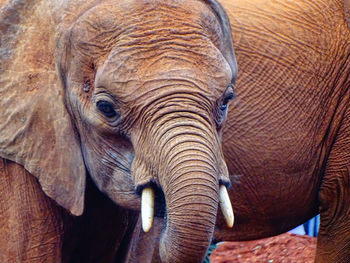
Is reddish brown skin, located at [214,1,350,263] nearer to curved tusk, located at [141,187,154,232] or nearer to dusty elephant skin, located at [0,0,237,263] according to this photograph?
dusty elephant skin, located at [0,0,237,263]

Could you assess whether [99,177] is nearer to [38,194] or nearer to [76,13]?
[38,194]

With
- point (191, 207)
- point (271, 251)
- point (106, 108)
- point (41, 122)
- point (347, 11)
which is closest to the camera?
point (191, 207)

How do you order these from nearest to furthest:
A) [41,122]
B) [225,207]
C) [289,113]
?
[225,207] < [41,122] < [289,113]

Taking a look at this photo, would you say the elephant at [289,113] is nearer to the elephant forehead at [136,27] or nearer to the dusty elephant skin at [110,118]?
the dusty elephant skin at [110,118]

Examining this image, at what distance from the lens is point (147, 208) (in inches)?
164

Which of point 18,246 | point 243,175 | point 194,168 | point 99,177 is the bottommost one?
point 243,175

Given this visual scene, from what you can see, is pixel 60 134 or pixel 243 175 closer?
pixel 60 134

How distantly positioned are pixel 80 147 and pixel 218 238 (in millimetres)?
2184

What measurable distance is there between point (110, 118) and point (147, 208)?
45cm

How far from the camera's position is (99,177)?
4574mm

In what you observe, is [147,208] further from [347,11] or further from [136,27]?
[347,11]

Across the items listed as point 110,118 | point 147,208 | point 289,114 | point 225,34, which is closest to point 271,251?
point 289,114

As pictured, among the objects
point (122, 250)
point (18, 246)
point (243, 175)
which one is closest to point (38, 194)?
point (18, 246)

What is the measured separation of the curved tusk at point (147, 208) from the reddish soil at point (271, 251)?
430 cm
